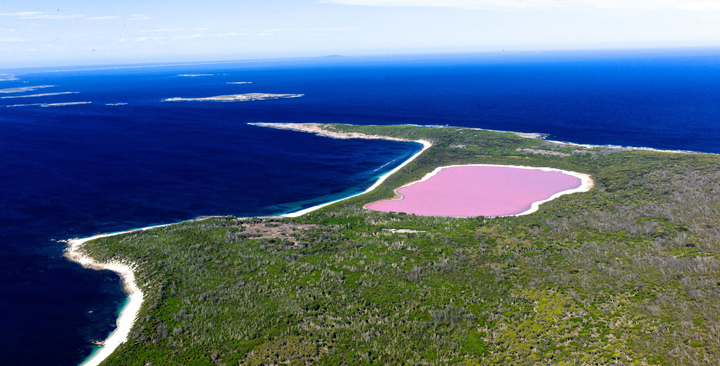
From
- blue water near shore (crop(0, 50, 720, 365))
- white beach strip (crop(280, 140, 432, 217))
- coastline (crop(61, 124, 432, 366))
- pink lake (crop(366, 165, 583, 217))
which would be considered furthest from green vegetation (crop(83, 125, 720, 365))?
blue water near shore (crop(0, 50, 720, 365))

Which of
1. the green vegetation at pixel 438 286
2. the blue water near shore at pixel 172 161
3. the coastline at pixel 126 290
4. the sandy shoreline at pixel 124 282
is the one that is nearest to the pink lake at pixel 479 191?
the sandy shoreline at pixel 124 282

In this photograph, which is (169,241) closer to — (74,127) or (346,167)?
(346,167)

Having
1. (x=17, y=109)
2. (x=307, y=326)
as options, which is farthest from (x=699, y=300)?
(x=17, y=109)

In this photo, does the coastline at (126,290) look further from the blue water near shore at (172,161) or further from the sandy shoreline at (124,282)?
the blue water near shore at (172,161)

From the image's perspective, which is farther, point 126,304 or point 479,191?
point 479,191

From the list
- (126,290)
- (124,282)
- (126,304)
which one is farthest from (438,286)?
(124,282)

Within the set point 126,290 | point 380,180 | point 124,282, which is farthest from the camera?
point 380,180

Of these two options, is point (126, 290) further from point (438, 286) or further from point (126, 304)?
point (438, 286)
